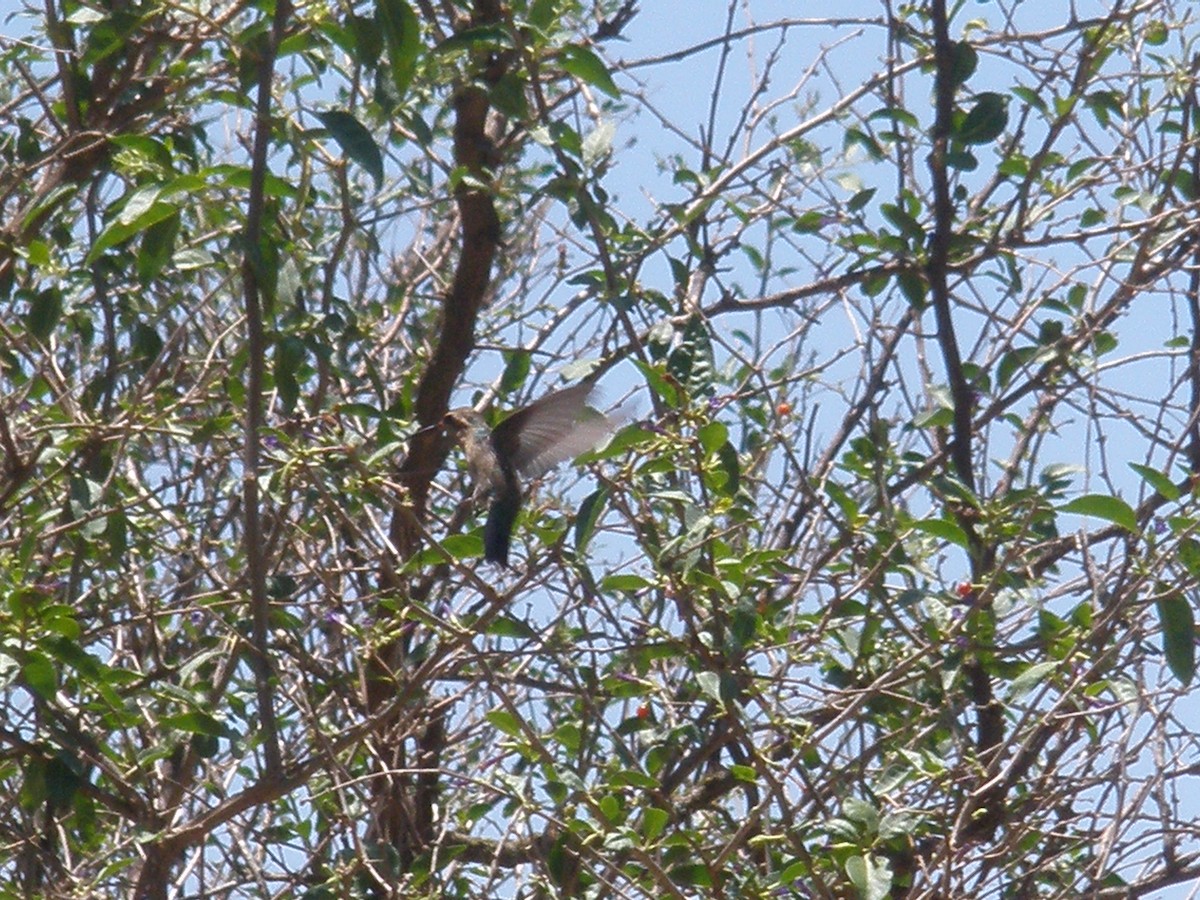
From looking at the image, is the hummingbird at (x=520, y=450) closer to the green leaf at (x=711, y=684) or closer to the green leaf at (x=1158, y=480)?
the green leaf at (x=711, y=684)

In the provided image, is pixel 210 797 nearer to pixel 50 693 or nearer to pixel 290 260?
pixel 50 693

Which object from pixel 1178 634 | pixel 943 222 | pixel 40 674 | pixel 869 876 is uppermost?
pixel 943 222

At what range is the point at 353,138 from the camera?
2.34 meters

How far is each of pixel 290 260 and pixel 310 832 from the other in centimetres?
129

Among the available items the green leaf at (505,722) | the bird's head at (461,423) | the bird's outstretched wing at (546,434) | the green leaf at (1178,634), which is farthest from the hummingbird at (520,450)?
the green leaf at (1178,634)

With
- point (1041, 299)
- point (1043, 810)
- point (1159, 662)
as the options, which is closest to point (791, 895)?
point (1043, 810)

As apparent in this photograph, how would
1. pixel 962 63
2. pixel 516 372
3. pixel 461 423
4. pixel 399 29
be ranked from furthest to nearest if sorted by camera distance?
pixel 461 423, pixel 516 372, pixel 962 63, pixel 399 29

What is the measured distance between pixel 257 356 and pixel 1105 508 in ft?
4.07

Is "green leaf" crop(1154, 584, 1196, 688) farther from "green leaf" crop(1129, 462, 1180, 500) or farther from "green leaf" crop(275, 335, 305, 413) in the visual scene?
"green leaf" crop(275, 335, 305, 413)

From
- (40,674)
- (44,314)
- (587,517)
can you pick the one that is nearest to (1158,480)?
(587,517)

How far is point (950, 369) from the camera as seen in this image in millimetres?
3238

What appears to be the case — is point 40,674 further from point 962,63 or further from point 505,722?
point 962,63

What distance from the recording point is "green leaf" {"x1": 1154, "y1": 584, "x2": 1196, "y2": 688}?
2.68 metres

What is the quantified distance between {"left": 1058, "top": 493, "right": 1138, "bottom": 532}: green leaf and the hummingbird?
100 centimetres
